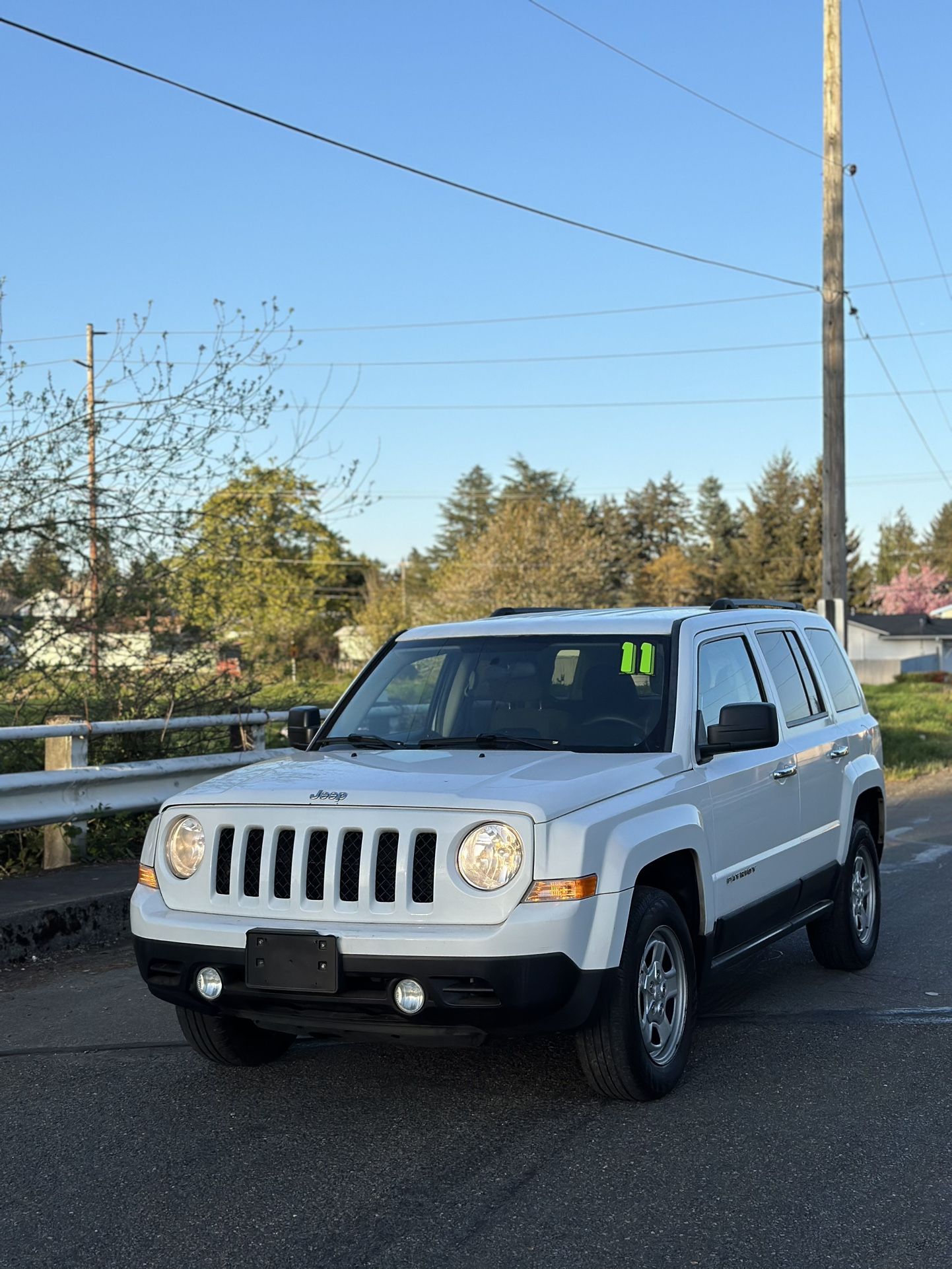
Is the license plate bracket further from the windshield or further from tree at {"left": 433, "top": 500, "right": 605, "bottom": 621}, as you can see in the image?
tree at {"left": 433, "top": 500, "right": 605, "bottom": 621}

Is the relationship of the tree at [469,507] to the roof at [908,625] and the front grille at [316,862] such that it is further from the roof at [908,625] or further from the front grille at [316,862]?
the front grille at [316,862]

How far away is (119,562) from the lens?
11.4 metres

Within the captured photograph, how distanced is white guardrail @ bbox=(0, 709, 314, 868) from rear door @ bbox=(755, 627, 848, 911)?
3.01 meters

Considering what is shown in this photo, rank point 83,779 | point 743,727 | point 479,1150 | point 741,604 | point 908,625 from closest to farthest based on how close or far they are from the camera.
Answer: point 479,1150 → point 743,727 → point 741,604 → point 83,779 → point 908,625

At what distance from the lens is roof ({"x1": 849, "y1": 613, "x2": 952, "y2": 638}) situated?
74.8 m

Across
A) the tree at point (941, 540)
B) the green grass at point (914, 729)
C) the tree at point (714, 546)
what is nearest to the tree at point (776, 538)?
the tree at point (714, 546)

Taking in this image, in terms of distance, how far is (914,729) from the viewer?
26.5 metres

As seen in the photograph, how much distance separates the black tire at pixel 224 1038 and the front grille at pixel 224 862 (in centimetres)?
57

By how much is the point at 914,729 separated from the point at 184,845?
2346cm

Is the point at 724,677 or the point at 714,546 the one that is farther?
the point at 714,546

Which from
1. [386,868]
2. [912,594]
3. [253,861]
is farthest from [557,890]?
[912,594]

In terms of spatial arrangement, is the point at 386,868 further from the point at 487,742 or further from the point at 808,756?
the point at 808,756

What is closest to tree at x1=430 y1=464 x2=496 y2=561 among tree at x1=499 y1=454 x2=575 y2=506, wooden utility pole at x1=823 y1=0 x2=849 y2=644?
tree at x1=499 y1=454 x2=575 y2=506

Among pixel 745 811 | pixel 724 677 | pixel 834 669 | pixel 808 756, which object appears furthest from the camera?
pixel 834 669
